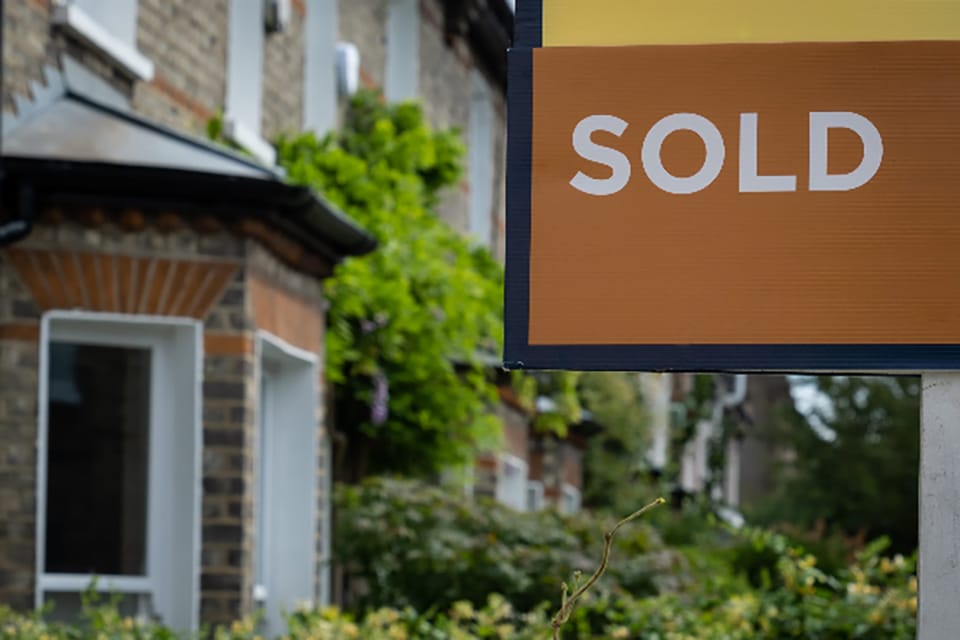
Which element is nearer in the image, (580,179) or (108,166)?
(580,179)

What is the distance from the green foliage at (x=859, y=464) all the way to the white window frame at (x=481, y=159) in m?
12.6

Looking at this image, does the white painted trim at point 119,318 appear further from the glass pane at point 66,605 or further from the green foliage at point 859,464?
the green foliage at point 859,464

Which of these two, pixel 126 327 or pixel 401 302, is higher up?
pixel 401 302

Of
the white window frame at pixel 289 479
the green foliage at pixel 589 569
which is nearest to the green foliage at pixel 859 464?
the green foliage at pixel 589 569

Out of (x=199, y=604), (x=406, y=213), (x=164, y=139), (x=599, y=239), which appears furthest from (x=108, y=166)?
(x=599, y=239)

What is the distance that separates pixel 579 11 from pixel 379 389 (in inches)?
362

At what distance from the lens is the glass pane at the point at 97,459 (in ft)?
28.7

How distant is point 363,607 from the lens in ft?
36.4

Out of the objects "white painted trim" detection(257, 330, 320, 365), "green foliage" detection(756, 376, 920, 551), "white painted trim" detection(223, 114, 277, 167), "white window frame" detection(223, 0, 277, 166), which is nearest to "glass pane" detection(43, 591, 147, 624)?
"white painted trim" detection(257, 330, 320, 365)

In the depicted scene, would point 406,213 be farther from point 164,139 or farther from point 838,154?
point 838,154

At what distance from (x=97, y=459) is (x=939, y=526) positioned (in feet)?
20.1

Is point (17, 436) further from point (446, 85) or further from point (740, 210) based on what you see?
point (446, 85)

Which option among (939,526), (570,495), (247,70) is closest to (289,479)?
(247,70)

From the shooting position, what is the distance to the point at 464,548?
35.0 ft
